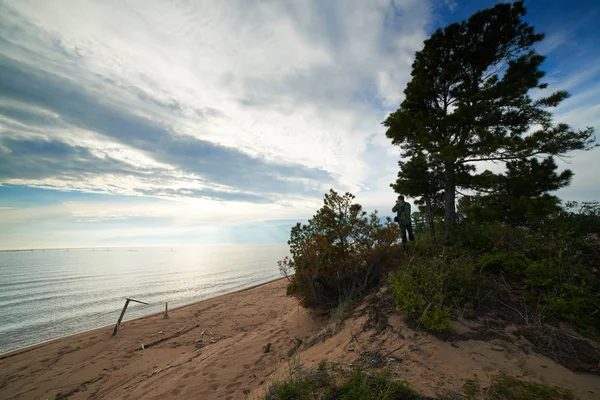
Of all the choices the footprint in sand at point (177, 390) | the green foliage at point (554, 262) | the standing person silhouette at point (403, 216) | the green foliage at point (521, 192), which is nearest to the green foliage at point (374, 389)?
the green foliage at point (554, 262)

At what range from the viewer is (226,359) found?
7148 mm

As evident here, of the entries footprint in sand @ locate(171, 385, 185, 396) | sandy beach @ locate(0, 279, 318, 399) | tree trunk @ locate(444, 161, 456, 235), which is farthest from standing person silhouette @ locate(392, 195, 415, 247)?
footprint in sand @ locate(171, 385, 185, 396)

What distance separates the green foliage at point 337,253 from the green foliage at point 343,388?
5025 mm

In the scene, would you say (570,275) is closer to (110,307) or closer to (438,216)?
(438,216)

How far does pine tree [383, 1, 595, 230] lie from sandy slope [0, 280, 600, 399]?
271 inches

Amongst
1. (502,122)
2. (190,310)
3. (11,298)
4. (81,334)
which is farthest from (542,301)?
(11,298)

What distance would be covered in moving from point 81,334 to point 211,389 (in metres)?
12.3

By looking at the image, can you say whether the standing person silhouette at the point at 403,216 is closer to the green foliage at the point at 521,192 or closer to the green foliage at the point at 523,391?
the green foliage at the point at 521,192

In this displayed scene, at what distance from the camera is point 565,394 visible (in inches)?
119

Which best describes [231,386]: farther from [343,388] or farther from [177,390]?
[343,388]

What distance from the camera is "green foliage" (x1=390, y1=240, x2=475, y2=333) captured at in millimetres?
4766

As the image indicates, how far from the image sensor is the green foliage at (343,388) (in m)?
3.14

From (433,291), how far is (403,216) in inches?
216

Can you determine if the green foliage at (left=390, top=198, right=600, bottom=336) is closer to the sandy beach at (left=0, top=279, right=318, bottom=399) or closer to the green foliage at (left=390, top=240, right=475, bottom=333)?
the green foliage at (left=390, top=240, right=475, bottom=333)
